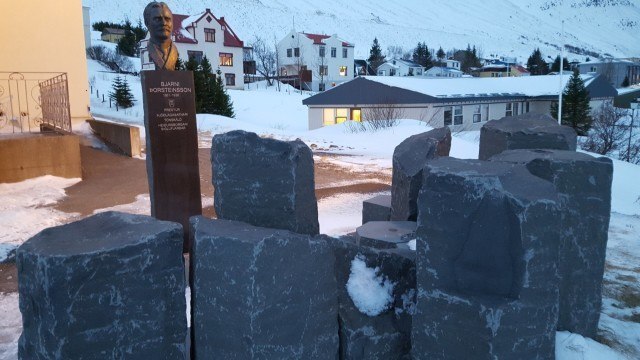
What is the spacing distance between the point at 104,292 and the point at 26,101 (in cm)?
1283

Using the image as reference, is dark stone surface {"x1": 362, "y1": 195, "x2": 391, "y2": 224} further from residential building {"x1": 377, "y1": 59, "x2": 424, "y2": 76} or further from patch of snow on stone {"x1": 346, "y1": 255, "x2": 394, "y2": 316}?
residential building {"x1": 377, "y1": 59, "x2": 424, "y2": 76}

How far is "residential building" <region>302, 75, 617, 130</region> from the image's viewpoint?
27.0 metres

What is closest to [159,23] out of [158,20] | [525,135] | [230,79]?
[158,20]

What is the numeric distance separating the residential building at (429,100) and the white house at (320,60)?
87.7 feet

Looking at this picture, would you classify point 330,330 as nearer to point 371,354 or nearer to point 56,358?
point 371,354

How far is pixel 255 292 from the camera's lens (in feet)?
9.12

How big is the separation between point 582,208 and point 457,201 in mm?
1525

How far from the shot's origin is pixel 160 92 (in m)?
6.18

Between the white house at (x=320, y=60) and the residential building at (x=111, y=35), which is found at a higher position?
the residential building at (x=111, y=35)

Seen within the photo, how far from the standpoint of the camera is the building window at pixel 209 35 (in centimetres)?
4831

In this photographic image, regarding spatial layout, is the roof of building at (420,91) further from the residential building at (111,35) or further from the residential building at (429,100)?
the residential building at (111,35)

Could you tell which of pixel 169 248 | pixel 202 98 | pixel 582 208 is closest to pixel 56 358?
pixel 169 248

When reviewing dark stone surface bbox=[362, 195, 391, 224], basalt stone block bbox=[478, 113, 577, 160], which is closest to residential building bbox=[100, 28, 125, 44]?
dark stone surface bbox=[362, 195, 391, 224]

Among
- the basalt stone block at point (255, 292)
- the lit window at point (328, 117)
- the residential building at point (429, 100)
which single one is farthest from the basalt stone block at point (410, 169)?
the lit window at point (328, 117)
